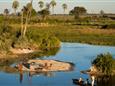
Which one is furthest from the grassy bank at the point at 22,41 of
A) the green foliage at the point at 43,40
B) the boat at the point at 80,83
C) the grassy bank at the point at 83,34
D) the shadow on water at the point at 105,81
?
the boat at the point at 80,83

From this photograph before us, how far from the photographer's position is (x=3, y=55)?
64000 mm

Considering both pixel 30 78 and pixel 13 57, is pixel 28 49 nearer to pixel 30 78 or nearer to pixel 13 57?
pixel 13 57

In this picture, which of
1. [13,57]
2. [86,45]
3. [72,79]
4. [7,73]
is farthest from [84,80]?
[86,45]

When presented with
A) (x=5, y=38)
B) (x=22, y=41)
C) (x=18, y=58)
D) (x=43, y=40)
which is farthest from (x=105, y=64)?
(x=43, y=40)

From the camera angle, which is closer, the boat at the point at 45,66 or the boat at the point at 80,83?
the boat at the point at 80,83

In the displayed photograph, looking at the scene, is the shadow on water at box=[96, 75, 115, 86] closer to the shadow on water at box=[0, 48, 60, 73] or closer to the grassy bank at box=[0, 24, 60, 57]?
the shadow on water at box=[0, 48, 60, 73]

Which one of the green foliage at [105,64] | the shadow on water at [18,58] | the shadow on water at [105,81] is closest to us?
the shadow on water at [105,81]

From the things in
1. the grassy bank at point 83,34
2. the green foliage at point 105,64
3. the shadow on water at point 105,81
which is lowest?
Answer: the grassy bank at point 83,34

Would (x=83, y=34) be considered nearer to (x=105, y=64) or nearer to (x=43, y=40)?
(x=43, y=40)

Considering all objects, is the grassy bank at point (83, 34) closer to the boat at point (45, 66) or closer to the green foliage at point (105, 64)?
the boat at point (45, 66)

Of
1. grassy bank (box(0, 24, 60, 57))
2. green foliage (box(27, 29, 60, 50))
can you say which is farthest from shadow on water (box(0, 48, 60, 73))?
green foliage (box(27, 29, 60, 50))

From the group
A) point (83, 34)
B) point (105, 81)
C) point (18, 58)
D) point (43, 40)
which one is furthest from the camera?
point (83, 34)

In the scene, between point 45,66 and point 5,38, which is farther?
point 5,38

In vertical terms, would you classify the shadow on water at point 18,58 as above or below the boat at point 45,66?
below
